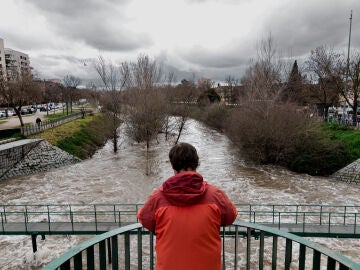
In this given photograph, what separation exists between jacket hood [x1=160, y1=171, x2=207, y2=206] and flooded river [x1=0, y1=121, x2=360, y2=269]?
38.0ft

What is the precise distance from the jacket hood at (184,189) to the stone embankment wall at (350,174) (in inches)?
898

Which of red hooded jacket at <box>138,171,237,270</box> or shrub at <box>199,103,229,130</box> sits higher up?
red hooded jacket at <box>138,171,237,270</box>

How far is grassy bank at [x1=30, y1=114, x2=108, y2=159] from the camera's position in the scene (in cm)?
2856

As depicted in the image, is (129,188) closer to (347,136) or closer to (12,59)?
(347,136)

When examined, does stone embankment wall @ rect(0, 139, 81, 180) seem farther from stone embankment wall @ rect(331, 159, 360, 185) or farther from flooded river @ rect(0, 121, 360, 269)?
stone embankment wall @ rect(331, 159, 360, 185)

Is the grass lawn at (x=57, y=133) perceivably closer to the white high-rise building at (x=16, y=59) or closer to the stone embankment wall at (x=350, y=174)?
the stone embankment wall at (x=350, y=174)

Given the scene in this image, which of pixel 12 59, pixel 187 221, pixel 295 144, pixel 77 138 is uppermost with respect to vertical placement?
pixel 12 59

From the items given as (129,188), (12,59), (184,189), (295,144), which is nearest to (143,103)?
(129,188)

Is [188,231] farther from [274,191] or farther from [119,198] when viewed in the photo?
[274,191]

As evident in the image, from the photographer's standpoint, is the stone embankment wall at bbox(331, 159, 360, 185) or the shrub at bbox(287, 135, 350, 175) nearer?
the stone embankment wall at bbox(331, 159, 360, 185)

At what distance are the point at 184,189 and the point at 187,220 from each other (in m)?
0.23

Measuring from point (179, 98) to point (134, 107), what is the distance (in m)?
18.1

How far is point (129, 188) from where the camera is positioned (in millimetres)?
19422

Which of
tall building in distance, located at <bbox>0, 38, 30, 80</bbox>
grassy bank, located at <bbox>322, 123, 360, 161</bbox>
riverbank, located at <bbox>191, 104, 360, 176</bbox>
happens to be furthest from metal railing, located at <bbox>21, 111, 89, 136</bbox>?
tall building in distance, located at <bbox>0, 38, 30, 80</bbox>
